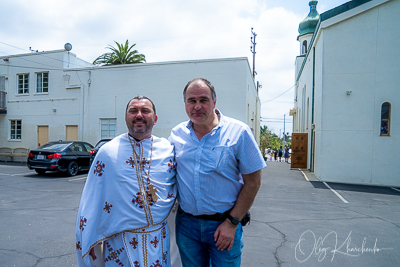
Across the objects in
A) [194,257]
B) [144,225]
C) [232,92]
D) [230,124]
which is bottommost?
[194,257]

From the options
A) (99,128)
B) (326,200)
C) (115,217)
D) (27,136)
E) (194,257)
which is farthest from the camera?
(27,136)

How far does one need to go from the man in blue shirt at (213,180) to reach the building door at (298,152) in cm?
1624

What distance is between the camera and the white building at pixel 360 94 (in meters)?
11.9

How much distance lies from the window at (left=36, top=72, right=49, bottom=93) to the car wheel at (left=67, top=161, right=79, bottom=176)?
9.44 meters

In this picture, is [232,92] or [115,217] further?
[232,92]

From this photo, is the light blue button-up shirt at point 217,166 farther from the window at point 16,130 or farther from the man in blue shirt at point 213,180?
the window at point 16,130

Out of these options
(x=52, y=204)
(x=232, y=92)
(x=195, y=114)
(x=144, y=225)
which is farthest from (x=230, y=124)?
(x=232, y=92)

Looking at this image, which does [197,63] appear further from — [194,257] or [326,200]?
[194,257]

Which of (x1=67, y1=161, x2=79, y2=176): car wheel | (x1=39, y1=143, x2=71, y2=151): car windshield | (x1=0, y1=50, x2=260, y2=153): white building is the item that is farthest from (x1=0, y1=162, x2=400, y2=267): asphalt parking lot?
(x1=0, y1=50, x2=260, y2=153): white building

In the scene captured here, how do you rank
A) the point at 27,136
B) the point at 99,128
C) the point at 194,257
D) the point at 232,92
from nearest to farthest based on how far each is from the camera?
the point at 194,257 < the point at 232,92 < the point at 99,128 < the point at 27,136

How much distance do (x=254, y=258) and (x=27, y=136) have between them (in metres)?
20.1

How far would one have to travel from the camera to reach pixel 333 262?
3834 mm

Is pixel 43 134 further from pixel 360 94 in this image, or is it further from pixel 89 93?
pixel 360 94

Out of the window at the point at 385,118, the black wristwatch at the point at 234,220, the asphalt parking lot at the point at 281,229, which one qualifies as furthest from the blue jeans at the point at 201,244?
the window at the point at 385,118
